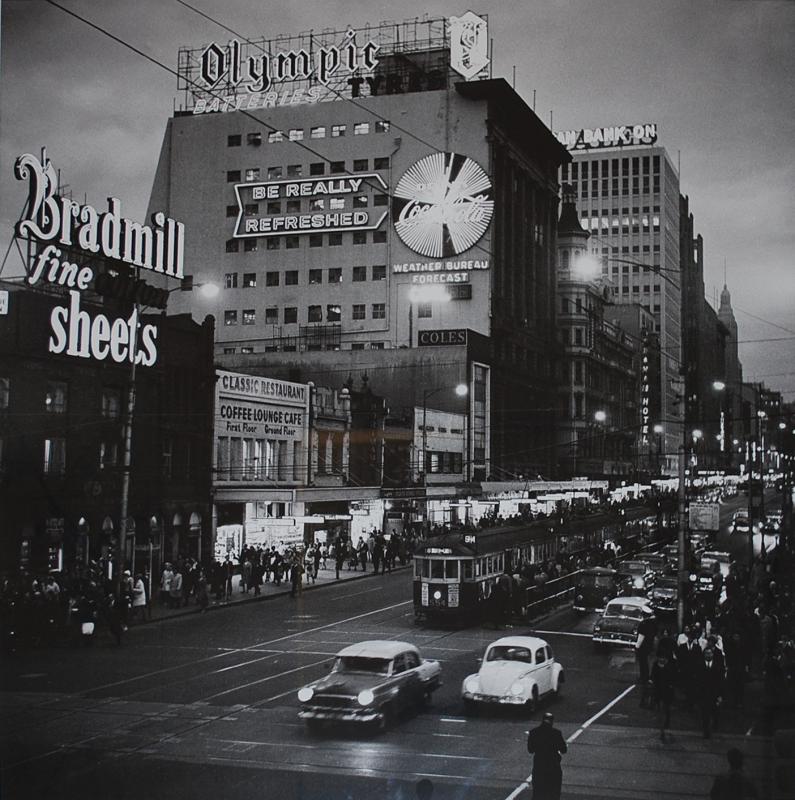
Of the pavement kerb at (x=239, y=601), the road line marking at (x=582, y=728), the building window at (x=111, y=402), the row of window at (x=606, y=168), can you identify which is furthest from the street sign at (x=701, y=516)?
the building window at (x=111, y=402)

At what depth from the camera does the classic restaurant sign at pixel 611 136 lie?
37.2 ft

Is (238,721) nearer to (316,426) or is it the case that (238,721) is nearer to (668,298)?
(316,426)

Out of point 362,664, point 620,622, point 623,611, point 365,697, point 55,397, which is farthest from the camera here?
point 55,397

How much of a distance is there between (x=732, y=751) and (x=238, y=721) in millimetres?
5579

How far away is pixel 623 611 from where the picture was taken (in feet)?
41.5

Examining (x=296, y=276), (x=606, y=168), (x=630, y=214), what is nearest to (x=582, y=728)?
(x=296, y=276)

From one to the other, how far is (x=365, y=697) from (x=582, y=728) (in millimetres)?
2465

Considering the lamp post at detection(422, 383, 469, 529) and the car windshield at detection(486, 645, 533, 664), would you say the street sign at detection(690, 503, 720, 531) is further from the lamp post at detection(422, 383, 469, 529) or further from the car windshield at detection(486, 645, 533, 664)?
the car windshield at detection(486, 645, 533, 664)

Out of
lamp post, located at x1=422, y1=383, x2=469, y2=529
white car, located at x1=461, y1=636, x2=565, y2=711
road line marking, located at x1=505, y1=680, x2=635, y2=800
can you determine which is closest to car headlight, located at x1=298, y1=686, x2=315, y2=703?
white car, located at x1=461, y1=636, x2=565, y2=711

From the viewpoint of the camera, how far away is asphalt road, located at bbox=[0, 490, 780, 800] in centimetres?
892

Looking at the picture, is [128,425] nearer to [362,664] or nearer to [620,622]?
[362,664]

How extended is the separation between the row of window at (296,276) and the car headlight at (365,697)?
5996 millimetres

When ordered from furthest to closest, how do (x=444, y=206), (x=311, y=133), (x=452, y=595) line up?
(x=311, y=133), (x=452, y=595), (x=444, y=206)

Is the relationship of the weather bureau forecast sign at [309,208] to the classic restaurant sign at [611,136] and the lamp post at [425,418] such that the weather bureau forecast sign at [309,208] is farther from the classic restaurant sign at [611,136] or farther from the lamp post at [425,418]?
the classic restaurant sign at [611,136]
